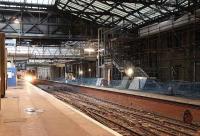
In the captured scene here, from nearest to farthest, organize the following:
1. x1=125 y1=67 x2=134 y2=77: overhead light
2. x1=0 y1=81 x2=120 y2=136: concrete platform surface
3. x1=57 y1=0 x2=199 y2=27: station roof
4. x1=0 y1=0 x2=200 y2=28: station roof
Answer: x1=0 y1=81 x2=120 y2=136: concrete platform surface
x1=57 y1=0 x2=199 y2=27: station roof
x1=0 y1=0 x2=200 y2=28: station roof
x1=125 y1=67 x2=134 y2=77: overhead light

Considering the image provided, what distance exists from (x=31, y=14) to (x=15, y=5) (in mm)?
2122

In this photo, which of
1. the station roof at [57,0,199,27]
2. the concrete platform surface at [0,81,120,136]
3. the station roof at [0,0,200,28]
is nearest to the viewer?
the concrete platform surface at [0,81,120,136]

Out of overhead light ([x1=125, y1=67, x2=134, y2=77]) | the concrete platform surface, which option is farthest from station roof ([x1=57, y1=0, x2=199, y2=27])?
the concrete platform surface

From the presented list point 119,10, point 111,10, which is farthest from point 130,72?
point 111,10

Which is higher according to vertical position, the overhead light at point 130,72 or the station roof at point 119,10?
the station roof at point 119,10

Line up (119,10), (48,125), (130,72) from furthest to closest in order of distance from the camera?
(119,10)
(130,72)
(48,125)

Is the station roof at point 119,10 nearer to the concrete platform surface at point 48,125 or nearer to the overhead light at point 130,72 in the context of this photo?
the overhead light at point 130,72

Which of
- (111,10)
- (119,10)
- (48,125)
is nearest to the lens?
(48,125)

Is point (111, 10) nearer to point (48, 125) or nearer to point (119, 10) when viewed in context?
point (119, 10)

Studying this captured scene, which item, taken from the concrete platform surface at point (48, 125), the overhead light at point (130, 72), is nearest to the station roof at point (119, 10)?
the overhead light at point (130, 72)

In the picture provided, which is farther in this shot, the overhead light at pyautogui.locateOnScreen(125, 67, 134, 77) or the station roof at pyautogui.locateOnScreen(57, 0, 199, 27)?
the overhead light at pyautogui.locateOnScreen(125, 67, 134, 77)

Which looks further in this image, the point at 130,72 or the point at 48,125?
the point at 130,72

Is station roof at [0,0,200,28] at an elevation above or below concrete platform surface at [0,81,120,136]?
above

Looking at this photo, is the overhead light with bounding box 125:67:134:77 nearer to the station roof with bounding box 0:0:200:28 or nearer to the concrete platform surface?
the station roof with bounding box 0:0:200:28
